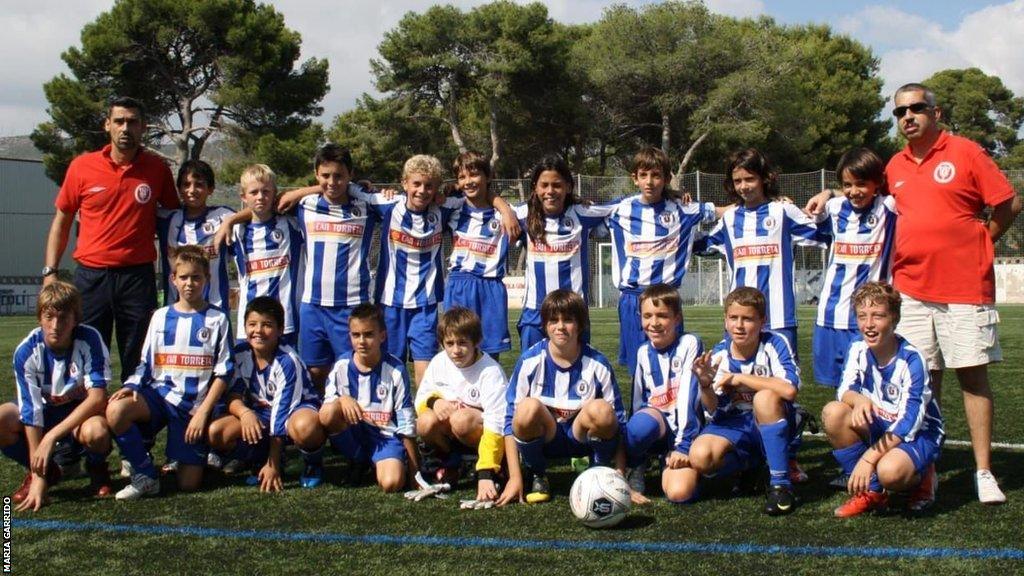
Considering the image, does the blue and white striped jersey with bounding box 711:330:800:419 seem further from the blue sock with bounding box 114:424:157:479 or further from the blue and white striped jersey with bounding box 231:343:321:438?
the blue sock with bounding box 114:424:157:479

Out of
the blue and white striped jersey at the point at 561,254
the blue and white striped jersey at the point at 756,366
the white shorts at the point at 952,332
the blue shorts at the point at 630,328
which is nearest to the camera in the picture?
the white shorts at the point at 952,332

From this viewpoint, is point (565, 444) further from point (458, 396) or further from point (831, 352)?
point (831, 352)

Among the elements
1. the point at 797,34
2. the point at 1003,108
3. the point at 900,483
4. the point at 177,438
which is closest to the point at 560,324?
the point at 900,483

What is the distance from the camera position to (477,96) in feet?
104

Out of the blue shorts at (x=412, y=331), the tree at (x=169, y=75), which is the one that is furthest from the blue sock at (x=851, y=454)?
the tree at (x=169, y=75)

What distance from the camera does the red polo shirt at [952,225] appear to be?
414 cm

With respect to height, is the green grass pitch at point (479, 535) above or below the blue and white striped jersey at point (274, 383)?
below

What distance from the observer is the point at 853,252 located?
4840 millimetres

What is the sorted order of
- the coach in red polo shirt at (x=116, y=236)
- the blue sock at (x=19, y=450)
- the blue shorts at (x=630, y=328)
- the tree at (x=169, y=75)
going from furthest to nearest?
the tree at (x=169, y=75) < the blue shorts at (x=630, y=328) < the coach in red polo shirt at (x=116, y=236) < the blue sock at (x=19, y=450)

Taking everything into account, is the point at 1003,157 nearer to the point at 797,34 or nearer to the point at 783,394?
the point at 797,34

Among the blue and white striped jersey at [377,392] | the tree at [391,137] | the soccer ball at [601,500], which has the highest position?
the tree at [391,137]

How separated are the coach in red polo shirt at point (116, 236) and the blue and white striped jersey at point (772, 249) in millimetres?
3096

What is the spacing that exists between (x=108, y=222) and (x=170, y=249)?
0.35 meters

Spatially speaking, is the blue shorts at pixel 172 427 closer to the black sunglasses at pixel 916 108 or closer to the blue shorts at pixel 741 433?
the blue shorts at pixel 741 433
